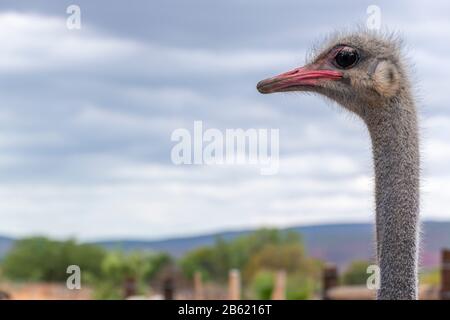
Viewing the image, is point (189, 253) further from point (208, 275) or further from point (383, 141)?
point (383, 141)

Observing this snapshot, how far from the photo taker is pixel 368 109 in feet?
12.3

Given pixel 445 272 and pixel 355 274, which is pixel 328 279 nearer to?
pixel 445 272

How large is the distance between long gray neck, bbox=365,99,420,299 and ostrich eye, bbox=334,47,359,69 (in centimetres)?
20

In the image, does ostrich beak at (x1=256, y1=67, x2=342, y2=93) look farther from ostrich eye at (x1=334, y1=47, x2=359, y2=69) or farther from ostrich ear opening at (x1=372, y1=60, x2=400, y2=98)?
ostrich ear opening at (x1=372, y1=60, x2=400, y2=98)

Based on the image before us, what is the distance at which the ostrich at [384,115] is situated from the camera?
3.49m

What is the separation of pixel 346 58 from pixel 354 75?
9 centimetres

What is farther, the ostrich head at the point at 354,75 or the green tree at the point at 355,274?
the green tree at the point at 355,274

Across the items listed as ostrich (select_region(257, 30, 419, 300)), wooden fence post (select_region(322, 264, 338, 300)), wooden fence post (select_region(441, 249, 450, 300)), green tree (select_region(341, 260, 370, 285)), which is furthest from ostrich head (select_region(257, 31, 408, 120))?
green tree (select_region(341, 260, 370, 285))

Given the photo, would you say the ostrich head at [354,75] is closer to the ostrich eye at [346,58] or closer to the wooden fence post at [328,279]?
the ostrich eye at [346,58]

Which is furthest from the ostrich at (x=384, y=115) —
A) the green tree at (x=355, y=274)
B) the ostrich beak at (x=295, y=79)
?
the green tree at (x=355, y=274)

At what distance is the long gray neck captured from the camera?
11.4ft
